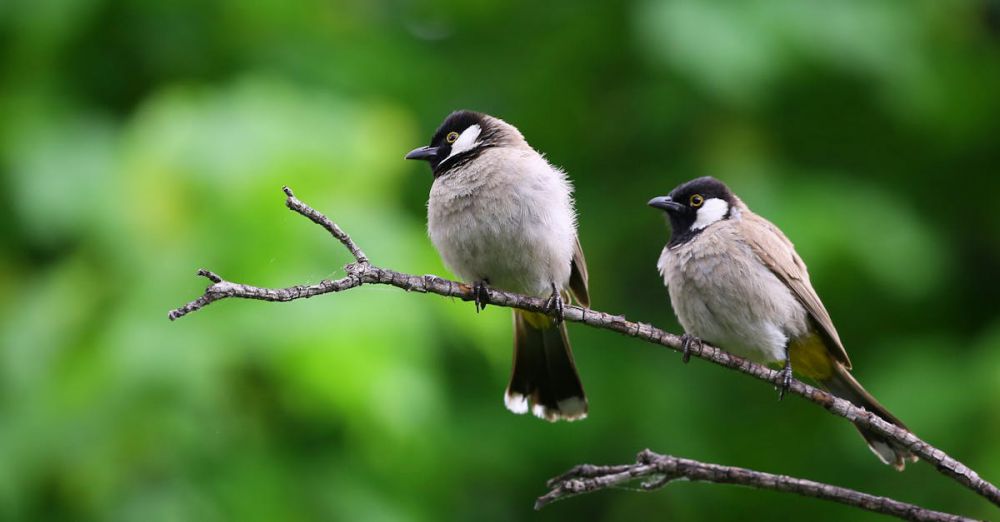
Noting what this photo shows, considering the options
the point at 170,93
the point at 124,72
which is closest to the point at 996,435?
the point at 170,93

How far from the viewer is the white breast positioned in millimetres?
3867

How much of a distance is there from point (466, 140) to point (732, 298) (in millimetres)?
1161

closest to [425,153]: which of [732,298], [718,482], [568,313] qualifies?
[732,298]

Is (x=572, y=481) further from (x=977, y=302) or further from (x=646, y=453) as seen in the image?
(x=977, y=302)

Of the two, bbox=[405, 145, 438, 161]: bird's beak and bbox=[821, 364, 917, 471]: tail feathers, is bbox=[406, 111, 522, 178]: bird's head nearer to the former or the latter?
bbox=[405, 145, 438, 161]: bird's beak

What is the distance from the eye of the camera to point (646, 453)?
7.76ft

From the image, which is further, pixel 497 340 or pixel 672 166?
pixel 672 166

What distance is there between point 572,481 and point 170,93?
380 cm

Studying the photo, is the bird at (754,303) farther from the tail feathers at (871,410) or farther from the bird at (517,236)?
the bird at (517,236)

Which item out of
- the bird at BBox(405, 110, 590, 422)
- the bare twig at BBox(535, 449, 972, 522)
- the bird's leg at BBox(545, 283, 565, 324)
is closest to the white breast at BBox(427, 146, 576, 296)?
the bird at BBox(405, 110, 590, 422)

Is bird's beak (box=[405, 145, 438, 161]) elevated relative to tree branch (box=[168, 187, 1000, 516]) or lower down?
elevated

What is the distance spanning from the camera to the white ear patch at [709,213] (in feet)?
13.8

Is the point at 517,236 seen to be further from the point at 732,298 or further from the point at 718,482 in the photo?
Result: the point at 718,482

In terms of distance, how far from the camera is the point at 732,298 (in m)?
3.86
